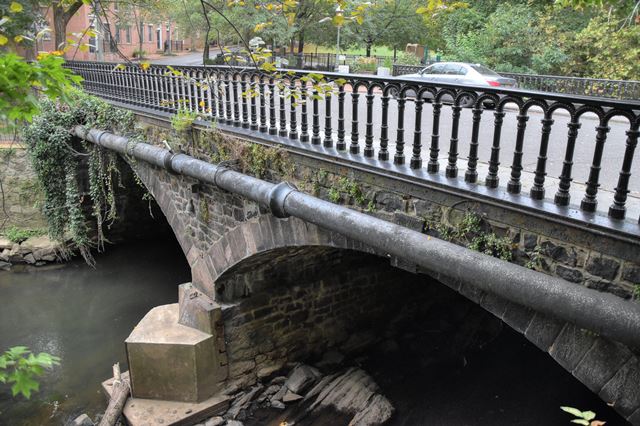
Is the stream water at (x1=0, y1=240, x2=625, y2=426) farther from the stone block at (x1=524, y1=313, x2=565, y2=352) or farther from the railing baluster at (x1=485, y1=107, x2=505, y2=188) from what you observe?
the railing baluster at (x1=485, y1=107, x2=505, y2=188)

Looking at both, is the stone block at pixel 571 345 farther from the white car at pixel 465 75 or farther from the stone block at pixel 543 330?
the white car at pixel 465 75

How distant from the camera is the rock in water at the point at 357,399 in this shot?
7.31 m

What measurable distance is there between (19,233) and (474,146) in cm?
1353

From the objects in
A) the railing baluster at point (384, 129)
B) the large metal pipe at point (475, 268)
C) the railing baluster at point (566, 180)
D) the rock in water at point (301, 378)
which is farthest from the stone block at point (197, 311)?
the railing baluster at point (566, 180)

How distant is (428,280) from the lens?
10172 mm

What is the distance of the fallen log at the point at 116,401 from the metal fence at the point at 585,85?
9.10m

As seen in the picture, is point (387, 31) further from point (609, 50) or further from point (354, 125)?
point (354, 125)

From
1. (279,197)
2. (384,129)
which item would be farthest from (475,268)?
(279,197)

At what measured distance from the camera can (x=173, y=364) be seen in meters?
7.41

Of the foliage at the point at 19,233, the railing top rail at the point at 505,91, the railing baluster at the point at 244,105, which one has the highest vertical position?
the railing top rail at the point at 505,91

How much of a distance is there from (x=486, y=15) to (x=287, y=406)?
66.7 feet

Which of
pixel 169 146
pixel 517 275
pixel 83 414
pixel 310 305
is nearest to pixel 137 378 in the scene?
pixel 83 414

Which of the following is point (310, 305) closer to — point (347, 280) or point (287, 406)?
point (347, 280)

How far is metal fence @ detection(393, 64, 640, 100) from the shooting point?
36.3ft
